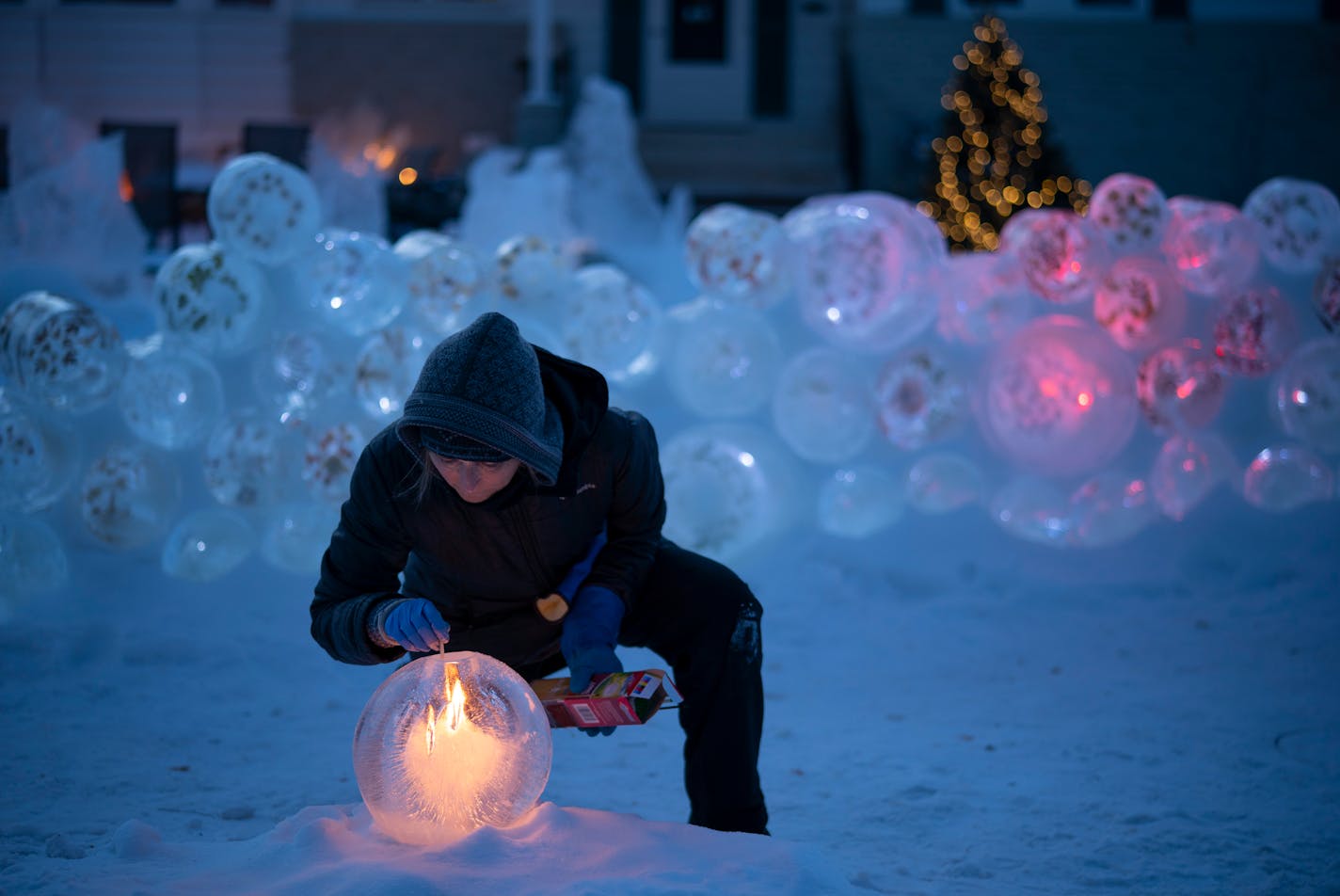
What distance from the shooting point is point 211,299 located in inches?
179

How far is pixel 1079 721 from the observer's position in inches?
148

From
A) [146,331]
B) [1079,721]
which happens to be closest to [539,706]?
[1079,721]

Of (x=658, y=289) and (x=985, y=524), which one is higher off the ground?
(x=658, y=289)

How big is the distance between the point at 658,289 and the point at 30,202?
4012 millimetres

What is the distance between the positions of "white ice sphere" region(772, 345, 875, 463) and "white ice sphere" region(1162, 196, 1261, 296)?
4.96 ft

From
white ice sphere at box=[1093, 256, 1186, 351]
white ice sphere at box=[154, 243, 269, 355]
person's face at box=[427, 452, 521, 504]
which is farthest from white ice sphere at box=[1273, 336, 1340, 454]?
white ice sphere at box=[154, 243, 269, 355]

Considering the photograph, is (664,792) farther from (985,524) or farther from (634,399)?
(985,524)

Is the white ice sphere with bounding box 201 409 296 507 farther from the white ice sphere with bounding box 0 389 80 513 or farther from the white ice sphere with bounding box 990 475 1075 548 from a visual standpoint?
the white ice sphere with bounding box 990 475 1075 548

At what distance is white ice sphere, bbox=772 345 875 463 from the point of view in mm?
4867

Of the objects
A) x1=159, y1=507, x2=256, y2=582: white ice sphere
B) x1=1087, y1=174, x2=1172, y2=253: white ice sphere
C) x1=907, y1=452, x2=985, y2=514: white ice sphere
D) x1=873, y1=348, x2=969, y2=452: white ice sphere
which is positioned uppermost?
→ x1=1087, y1=174, x2=1172, y2=253: white ice sphere

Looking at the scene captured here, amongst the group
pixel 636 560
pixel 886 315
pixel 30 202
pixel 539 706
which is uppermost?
pixel 30 202

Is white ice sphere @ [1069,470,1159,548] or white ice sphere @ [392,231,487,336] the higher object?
white ice sphere @ [392,231,487,336]

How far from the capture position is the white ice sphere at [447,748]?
2.21 metres

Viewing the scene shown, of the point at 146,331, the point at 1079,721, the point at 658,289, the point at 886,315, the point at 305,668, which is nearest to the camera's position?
the point at 1079,721
